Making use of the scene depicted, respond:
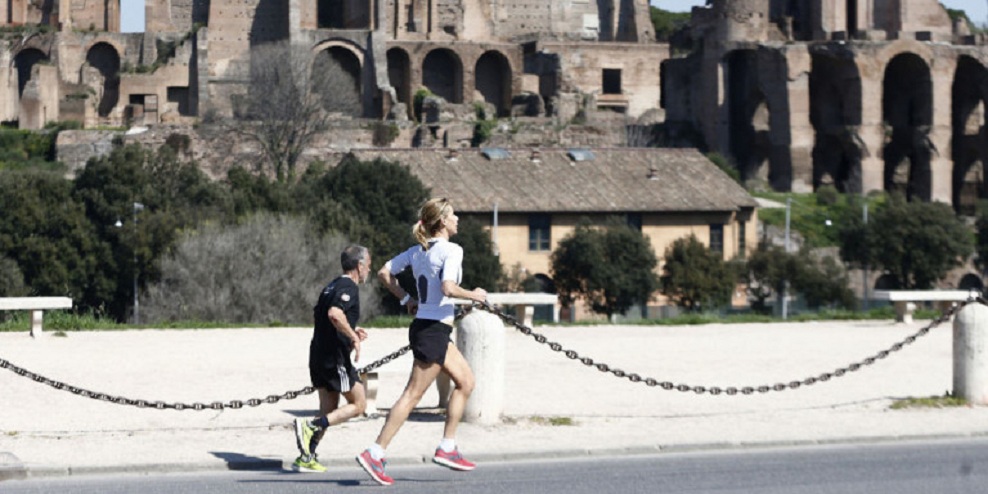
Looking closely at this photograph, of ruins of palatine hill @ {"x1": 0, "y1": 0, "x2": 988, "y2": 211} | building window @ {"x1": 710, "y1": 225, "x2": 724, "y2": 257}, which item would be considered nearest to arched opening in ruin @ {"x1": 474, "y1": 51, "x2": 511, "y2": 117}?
ruins of palatine hill @ {"x1": 0, "y1": 0, "x2": 988, "y2": 211}

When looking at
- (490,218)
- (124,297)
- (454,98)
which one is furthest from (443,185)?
(454,98)

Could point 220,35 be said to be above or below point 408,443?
above

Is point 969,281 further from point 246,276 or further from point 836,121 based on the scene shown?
point 246,276

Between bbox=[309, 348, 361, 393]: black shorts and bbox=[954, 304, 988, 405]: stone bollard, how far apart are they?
640 cm

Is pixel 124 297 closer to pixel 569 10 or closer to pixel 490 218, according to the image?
pixel 490 218

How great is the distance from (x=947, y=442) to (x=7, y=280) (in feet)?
104

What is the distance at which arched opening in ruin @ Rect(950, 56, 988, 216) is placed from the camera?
70250 millimetres

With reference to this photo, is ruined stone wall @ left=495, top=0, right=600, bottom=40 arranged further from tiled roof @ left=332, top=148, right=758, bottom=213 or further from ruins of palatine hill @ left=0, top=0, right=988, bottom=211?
tiled roof @ left=332, top=148, right=758, bottom=213

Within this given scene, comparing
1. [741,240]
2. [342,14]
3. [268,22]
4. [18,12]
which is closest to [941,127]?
[741,240]

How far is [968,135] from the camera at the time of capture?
7162 cm

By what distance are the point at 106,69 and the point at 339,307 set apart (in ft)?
200

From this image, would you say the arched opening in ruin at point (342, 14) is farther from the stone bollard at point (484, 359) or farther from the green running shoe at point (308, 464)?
the green running shoe at point (308, 464)

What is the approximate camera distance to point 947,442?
16578 mm

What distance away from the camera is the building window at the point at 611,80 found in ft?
253
